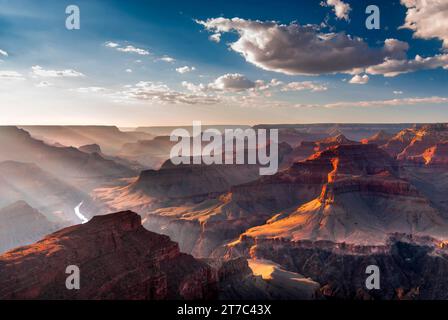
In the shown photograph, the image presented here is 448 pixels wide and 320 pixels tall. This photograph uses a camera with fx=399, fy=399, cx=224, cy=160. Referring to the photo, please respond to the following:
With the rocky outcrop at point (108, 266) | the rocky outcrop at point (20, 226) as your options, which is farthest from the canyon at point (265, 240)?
the rocky outcrop at point (20, 226)

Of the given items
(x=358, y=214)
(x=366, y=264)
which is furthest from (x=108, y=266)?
(x=358, y=214)

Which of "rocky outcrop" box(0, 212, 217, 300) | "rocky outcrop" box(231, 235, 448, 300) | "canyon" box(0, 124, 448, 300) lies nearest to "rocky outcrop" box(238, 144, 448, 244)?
"canyon" box(0, 124, 448, 300)

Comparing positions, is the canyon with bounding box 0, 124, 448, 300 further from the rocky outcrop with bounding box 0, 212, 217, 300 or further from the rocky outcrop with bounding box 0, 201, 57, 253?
the rocky outcrop with bounding box 0, 201, 57, 253

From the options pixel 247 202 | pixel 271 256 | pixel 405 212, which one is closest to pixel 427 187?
pixel 405 212

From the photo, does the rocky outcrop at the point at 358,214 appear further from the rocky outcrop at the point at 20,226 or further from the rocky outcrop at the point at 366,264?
the rocky outcrop at the point at 20,226

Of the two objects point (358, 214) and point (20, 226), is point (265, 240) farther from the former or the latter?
point (20, 226)
